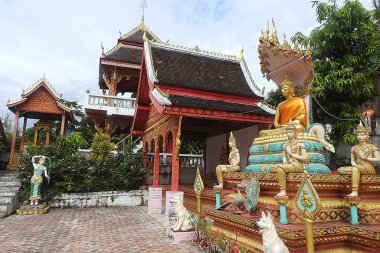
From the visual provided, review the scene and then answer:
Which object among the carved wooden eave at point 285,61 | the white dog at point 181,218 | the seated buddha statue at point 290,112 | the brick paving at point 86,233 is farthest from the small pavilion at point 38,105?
the seated buddha statue at point 290,112

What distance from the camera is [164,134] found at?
10742mm

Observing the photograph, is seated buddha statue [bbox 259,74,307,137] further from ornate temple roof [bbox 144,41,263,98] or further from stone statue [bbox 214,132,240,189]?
ornate temple roof [bbox 144,41,263,98]

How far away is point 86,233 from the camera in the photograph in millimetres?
7570

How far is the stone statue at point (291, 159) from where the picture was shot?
15.8ft

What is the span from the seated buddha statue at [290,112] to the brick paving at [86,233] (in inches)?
131

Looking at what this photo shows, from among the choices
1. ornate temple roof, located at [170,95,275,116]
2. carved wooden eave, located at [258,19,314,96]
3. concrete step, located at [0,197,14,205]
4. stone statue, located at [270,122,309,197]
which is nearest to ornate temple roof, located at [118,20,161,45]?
ornate temple roof, located at [170,95,275,116]

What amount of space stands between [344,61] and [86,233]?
11901mm

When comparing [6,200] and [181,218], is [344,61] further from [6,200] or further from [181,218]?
[6,200]

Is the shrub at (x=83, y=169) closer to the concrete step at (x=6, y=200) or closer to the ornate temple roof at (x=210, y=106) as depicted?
the concrete step at (x=6, y=200)

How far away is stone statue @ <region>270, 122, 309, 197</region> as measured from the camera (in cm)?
482

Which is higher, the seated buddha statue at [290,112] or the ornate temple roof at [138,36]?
the ornate temple roof at [138,36]

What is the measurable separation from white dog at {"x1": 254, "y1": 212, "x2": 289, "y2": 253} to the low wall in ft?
32.9

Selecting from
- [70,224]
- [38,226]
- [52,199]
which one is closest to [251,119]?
[70,224]

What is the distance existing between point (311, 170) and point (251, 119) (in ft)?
16.0
